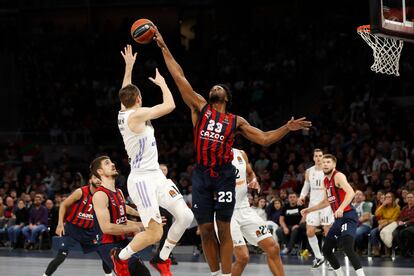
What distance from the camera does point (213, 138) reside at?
9062 mm

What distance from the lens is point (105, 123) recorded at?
88.5 feet

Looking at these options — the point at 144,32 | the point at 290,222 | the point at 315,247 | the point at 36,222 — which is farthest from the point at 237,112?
the point at 144,32

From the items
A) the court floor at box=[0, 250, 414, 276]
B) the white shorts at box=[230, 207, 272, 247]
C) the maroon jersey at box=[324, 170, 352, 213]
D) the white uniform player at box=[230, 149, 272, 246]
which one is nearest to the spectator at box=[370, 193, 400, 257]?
the court floor at box=[0, 250, 414, 276]

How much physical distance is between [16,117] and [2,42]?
10.7 ft

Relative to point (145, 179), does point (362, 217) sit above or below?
below

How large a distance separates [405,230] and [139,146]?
8.68 metres

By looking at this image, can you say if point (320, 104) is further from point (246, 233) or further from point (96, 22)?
point (246, 233)

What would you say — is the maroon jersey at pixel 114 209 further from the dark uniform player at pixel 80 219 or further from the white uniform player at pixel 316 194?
the white uniform player at pixel 316 194

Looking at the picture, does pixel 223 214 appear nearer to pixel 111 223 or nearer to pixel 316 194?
pixel 111 223

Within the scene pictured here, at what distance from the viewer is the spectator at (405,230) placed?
54.7ft

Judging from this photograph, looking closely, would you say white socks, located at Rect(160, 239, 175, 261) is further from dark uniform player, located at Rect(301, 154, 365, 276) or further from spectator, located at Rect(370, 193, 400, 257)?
spectator, located at Rect(370, 193, 400, 257)

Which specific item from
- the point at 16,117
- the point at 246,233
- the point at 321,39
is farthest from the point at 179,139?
the point at 246,233

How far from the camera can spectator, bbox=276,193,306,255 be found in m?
18.1

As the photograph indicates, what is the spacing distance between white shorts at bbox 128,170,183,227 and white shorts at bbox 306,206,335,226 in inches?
274
